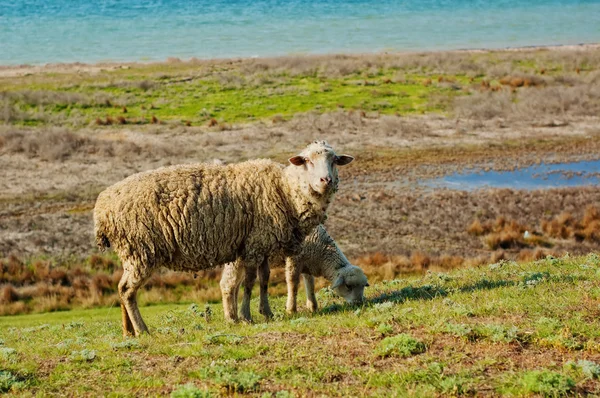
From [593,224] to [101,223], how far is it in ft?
75.9

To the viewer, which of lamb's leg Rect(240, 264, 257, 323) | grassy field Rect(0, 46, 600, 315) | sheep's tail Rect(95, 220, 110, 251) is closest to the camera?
sheep's tail Rect(95, 220, 110, 251)

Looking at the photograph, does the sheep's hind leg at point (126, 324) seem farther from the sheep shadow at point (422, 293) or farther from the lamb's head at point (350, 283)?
the lamb's head at point (350, 283)

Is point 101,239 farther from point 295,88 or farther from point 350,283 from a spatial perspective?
point 295,88

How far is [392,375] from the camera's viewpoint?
9.02 metres

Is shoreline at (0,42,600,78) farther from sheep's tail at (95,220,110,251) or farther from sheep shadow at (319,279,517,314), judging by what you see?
sheep shadow at (319,279,517,314)

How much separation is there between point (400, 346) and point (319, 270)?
308 inches

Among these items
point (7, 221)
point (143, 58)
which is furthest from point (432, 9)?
point (7, 221)

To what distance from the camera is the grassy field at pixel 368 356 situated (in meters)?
8.73

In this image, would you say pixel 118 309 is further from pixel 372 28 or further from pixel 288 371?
pixel 372 28

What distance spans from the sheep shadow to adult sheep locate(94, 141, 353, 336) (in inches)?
71.3

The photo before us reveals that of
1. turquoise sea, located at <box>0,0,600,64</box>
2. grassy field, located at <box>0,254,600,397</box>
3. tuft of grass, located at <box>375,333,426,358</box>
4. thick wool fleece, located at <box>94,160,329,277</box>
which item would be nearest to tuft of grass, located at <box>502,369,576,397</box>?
grassy field, located at <box>0,254,600,397</box>

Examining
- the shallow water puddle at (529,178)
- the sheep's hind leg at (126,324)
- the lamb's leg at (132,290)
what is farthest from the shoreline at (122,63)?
the lamb's leg at (132,290)

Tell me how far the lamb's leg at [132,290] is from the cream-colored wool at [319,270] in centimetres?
322

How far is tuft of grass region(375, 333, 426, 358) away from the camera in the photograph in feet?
32.3
